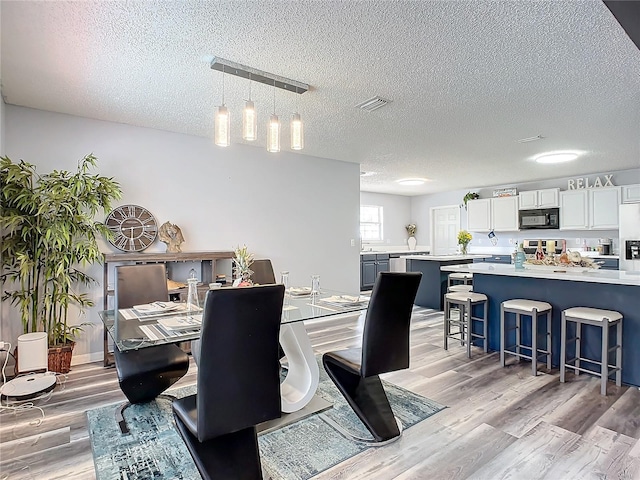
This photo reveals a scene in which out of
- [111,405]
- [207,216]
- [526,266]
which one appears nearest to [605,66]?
[526,266]

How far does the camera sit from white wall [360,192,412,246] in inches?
354

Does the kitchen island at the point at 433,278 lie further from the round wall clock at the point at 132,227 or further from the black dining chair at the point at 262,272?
the round wall clock at the point at 132,227

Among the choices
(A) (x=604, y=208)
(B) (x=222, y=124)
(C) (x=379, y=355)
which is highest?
(B) (x=222, y=124)

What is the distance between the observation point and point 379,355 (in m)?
2.15

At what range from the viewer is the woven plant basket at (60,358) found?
10.3ft

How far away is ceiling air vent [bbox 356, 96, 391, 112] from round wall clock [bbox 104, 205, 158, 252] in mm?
2476

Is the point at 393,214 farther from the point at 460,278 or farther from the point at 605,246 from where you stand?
the point at 605,246

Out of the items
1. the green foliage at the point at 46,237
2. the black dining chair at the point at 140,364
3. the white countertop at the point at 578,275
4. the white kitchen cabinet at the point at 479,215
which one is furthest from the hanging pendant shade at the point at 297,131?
the white kitchen cabinet at the point at 479,215

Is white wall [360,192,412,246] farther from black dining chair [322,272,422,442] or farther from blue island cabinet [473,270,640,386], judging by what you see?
black dining chair [322,272,422,442]

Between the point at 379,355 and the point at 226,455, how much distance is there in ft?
3.17

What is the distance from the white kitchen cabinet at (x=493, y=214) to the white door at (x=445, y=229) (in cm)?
59

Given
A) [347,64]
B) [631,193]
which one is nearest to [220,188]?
[347,64]

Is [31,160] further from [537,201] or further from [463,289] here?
[537,201]

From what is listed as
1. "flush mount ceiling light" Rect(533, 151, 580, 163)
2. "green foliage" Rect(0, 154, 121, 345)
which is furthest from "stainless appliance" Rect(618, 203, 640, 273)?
"green foliage" Rect(0, 154, 121, 345)
